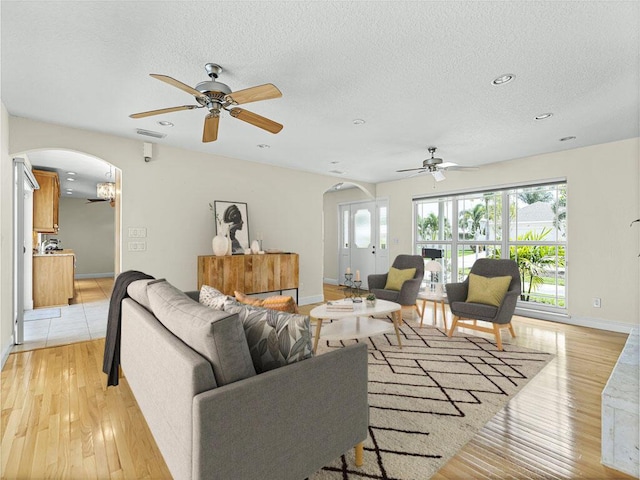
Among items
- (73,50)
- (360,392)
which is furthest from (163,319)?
(73,50)

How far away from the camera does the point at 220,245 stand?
4457mm

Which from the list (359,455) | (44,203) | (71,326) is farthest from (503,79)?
(44,203)

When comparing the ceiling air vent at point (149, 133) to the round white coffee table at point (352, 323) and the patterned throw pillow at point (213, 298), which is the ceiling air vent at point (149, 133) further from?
the round white coffee table at point (352, 323)

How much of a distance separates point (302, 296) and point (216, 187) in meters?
2.44

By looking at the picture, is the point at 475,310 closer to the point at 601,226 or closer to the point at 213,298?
the point at 601,226

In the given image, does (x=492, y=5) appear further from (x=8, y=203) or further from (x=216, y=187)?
(x=8, y=203)

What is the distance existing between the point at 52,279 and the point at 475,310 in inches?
272

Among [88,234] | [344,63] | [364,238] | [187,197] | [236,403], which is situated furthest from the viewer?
[88,234]

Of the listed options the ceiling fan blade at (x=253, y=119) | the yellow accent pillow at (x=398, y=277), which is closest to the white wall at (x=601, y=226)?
the yellow accent pillow at (x=398, y=277)

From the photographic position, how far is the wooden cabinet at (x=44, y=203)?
5988mm

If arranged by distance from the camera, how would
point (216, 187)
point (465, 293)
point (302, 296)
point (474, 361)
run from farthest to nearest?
point (302, 296) < point (216, 187) < point (465, 293) < point (474, 361)

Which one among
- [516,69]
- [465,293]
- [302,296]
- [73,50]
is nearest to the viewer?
[73,50]

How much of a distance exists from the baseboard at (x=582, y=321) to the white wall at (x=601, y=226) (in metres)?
0.01

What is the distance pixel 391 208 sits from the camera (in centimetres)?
692
